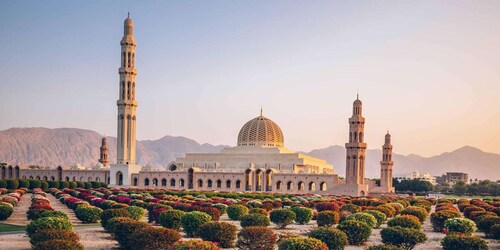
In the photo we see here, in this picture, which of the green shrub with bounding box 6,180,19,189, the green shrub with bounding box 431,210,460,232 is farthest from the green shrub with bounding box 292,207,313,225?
the green shrub with bounding box 6,180,19,189

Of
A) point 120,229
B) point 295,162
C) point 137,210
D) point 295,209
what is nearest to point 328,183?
point 295,162

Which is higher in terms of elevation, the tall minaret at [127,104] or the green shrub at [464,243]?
the tall minaret at [127,104]

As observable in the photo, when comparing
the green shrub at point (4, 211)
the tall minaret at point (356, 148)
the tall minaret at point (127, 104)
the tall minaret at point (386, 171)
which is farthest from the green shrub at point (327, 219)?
the tall minaret at point (386, 171)

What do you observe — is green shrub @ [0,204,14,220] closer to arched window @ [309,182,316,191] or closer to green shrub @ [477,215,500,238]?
green shrub @ [477,215,500,238]

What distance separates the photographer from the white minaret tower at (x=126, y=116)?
197ft

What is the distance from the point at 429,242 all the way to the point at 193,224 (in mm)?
7530

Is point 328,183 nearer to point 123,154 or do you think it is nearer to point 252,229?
point 123,154

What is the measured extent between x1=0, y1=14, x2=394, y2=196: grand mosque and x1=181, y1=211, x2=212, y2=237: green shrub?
37.4 meters

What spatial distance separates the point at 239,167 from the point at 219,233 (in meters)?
48.9

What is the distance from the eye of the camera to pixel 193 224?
55.1 feet

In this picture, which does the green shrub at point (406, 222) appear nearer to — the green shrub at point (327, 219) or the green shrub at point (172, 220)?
the green shrub at point (327, 219)

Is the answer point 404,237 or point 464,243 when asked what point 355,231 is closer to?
point 404,237

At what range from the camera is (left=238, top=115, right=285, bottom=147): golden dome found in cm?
6712

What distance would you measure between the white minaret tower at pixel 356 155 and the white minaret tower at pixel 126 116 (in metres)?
24.0
